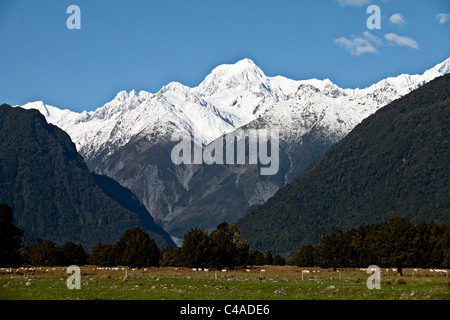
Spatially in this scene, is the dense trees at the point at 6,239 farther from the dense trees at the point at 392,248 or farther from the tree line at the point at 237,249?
the dense trees at the point at 392,248

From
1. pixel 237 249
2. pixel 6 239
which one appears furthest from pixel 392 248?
pixel 6 239

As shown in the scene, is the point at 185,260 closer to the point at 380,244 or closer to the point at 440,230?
the point at 380,244

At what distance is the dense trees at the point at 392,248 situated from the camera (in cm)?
12269

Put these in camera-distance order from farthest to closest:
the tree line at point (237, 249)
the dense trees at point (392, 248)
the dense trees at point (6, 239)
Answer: the dense trees at point (392, 248) → the tree line at point (237, 249) → the dense trees at point (6, 239)

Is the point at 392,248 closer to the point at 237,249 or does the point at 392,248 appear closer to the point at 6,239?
the point at 237,249

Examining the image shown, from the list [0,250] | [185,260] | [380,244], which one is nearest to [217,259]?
Answer: [185,260]

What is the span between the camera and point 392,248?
123250 millimetres

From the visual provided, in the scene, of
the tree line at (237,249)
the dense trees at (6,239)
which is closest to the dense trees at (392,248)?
the tree line at (237,249)

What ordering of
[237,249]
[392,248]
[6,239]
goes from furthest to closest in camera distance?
[237,249] → [392,248] → [6,239]

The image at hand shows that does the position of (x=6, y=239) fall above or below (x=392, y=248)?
above
